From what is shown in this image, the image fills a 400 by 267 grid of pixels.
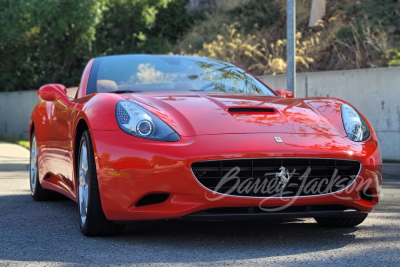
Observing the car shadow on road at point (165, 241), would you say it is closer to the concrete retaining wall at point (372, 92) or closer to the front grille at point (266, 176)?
the front grille at point (266, 176)

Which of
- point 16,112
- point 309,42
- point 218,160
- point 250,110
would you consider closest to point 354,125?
point 250,110

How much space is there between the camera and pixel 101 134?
4.65 m

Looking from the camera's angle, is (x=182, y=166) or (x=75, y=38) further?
(x=75, y=38)

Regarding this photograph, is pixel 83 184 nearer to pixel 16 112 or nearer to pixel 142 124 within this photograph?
pixel 142 124

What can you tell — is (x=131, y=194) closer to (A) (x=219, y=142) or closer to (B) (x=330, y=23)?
(A) (x=219, y=142)

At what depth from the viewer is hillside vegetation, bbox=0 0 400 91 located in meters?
19.6

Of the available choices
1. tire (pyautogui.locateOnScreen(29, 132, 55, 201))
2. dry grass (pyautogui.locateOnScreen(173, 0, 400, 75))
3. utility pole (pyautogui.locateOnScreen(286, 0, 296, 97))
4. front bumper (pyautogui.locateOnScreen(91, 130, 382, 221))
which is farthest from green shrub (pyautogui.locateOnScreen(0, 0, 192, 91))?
front bumper (pyautogui.locateOnScreen(91, 130, 382, 221))

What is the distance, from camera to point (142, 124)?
179 inches

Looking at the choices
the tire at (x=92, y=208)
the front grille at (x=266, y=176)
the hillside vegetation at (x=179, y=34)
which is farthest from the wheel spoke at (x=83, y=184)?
the hillside vegetation at (x=179, y=34)

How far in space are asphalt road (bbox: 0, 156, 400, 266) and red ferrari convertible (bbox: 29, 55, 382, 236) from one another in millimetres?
186

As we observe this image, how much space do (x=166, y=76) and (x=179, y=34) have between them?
2218 centimetres

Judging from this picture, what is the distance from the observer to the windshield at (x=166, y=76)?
5816 millimetres

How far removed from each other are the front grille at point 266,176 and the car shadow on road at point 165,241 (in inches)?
13.7

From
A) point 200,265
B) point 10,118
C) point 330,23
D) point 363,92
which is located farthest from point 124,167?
point 10,118
